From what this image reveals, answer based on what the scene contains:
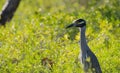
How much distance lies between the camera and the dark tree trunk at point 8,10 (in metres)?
13.0

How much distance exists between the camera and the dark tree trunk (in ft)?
42.8

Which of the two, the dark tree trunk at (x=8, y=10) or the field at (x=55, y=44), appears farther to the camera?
the dark tree trunk at (x=8, y=10)

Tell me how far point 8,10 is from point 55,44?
288 cm

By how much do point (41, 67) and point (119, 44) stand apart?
5.86 ft

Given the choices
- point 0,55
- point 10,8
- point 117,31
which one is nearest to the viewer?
point 0,55

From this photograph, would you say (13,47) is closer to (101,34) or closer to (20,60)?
(20,60)

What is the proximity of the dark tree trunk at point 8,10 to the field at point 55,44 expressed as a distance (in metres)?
0.35

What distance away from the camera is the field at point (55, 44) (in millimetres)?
9547

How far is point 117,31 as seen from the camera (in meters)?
11.9

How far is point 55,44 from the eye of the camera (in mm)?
10594

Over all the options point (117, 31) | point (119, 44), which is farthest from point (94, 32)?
point (119, 44)

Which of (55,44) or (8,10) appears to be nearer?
(55,44)

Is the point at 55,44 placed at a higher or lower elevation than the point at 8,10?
higher

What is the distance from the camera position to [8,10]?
13.1 meters
